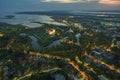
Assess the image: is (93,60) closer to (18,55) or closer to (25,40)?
(18,55)

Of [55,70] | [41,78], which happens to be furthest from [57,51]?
[41,78]

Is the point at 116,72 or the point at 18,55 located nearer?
the point at 116,72

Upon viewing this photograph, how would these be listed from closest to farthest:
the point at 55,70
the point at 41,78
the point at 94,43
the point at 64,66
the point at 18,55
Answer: the point at 41,78
the point at 55,70
the point at 64,66
the point at 18,55
the point at 94,43

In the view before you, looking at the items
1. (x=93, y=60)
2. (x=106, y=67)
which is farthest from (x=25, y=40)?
(x=106, y=67)

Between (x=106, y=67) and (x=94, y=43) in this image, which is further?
(x=94, y=43)

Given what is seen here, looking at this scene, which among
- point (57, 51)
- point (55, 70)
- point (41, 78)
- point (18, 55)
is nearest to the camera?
point (41, 78)

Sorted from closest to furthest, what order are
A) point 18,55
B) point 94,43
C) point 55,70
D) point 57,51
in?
1. point 55,70
2. point 18,55
3. point 57,51
4. point 94,43

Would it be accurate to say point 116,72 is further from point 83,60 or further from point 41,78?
point 41,78

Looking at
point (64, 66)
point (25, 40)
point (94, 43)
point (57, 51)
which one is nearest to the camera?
point (64, 66)
